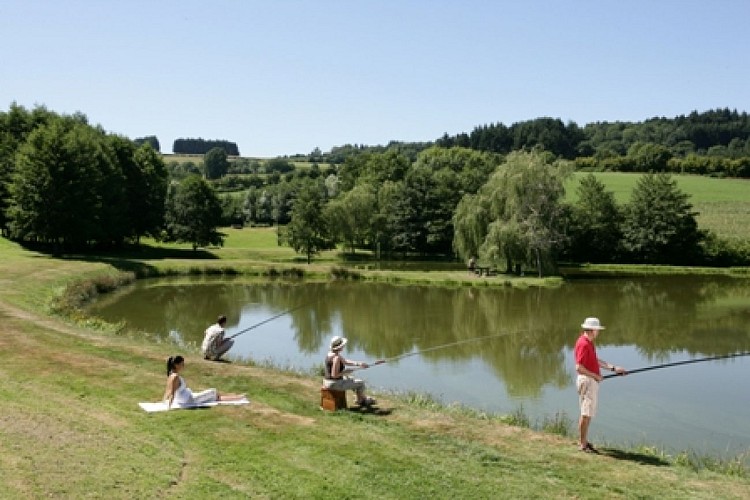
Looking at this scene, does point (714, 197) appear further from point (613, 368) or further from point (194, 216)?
point (613, 368)

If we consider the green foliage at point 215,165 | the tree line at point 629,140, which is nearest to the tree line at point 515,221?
the tree line at point 629,140

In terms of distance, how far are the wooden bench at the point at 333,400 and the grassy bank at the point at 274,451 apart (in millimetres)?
252

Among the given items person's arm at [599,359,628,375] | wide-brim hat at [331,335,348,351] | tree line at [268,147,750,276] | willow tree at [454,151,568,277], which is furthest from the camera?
tree line at [268,147,750,276]

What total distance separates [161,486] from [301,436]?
243 centimetres

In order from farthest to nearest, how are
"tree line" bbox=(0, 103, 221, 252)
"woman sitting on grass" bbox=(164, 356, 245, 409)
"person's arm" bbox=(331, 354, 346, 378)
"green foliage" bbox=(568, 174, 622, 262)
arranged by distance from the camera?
"green foliage" bbox=(568, 174, 622, 262) → "tree line" bbox=(0, 103, 221, 252) → "person's arm" bbox=(331, 354, 346, 378) → "woman sitting on grass" bbox=(164, 356, 245, 409)

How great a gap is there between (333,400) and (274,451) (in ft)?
7.42

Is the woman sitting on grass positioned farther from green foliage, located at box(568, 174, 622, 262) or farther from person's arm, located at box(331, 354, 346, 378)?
green foliage, located at box(568, 174, 622, 262)

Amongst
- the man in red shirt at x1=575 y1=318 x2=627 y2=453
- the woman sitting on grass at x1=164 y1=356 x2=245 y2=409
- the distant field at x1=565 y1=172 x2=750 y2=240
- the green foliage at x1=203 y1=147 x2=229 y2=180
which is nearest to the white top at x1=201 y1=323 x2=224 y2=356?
the woman sitting on grass at x1=164 y1=356 x2=245 y2=409

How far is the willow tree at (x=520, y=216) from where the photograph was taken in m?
42.2

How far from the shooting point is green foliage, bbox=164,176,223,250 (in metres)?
58.2

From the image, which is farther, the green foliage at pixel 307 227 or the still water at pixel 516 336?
the green foliage at pixel 307 227

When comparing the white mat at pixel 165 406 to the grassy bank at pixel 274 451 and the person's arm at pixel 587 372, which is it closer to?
the grassy bank at pixel 274 451

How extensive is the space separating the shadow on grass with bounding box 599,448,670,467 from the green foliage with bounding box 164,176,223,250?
52.3 metres

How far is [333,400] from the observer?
36.3ft
